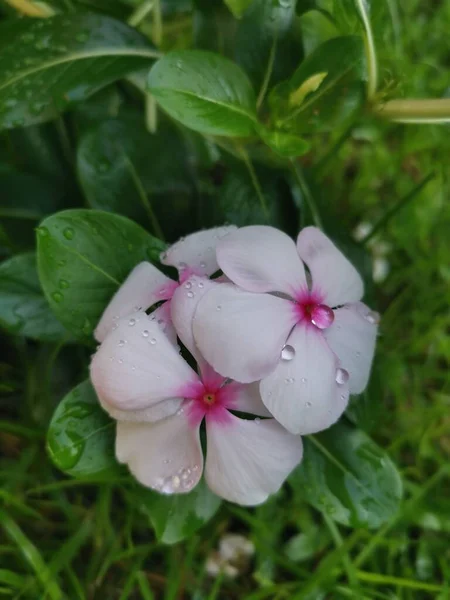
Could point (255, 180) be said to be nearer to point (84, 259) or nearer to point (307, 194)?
point (307, 194)

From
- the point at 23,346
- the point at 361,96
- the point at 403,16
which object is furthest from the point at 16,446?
the point at 403,16

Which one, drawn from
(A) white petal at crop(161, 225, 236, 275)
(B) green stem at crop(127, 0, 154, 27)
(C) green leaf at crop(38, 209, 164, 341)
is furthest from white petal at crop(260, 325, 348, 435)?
(B) green stem at crop(127, 0, 154, 27)

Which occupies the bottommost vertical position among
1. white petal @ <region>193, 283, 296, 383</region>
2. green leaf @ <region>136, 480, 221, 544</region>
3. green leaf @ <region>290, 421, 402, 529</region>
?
green leaf @ <region>290, 421, 402, 529</region>

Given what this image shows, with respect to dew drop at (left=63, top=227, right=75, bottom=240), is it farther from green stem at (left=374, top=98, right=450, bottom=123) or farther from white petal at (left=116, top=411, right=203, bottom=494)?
green stem at (left=374, top=98, right=450, bottom=123)

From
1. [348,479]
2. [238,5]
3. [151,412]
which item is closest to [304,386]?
[151,412]

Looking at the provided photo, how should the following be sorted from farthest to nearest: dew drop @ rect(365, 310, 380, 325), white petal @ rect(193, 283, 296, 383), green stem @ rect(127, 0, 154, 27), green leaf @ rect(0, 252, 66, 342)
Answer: green stem @ rect(127, 0, 154, 27)
green leaf @ rect(0, 252, 66, 342)
dew drop @ rect(365, 310, 380, 325)
white petal @ rect(193, 283, 296, 383)

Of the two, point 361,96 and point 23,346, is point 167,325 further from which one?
point 23,346
